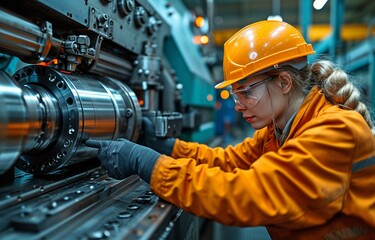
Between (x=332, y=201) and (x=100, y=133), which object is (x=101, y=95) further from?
(x=332, y=201)

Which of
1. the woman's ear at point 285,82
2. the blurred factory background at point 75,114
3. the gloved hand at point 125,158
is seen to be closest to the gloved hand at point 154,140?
the blurred factory background at point 75,114

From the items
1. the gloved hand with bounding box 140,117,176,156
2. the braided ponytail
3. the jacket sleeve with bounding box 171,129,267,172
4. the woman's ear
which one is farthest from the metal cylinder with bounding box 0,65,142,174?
the braided ponytail

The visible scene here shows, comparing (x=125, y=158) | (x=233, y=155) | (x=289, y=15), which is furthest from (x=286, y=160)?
(x=289, y=15)

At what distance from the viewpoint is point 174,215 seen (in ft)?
2.96

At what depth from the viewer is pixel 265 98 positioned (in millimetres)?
1012

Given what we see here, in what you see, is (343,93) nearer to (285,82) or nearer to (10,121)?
(285,82)

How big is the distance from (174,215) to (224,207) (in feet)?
0.64

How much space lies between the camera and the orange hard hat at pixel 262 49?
99 centimetres

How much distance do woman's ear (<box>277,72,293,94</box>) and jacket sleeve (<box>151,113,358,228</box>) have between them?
0.21 m

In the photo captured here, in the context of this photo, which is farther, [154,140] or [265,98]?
[154,140]

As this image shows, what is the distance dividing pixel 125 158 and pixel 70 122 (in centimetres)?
19

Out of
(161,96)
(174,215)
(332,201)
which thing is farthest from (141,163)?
(161,96)

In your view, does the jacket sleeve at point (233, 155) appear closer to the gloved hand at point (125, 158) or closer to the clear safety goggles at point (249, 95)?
the clear safety goggles at point (249, 95)

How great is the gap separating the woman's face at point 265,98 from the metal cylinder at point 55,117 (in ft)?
1.45
